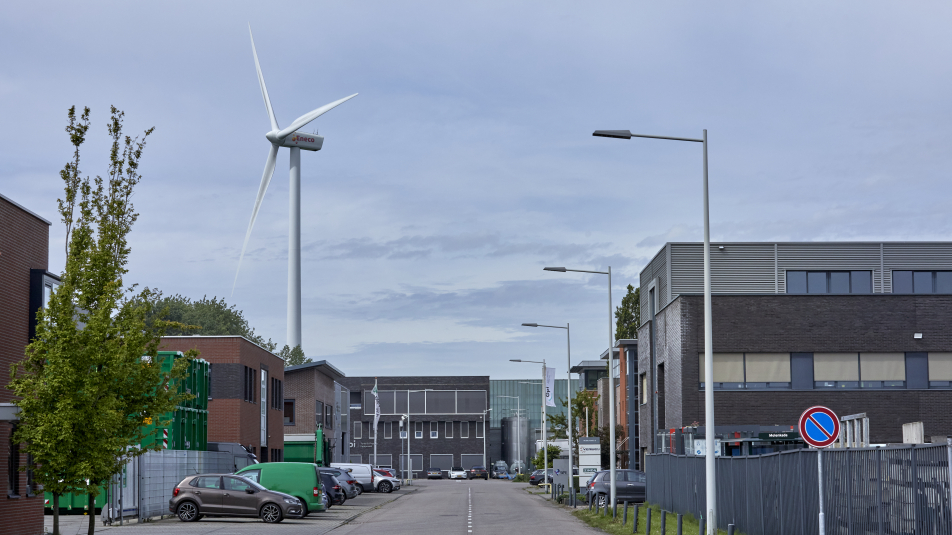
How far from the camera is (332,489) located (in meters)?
45.8

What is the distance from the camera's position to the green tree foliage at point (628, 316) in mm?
86500

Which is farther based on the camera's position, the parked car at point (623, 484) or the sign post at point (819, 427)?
the parked car at point (623, 484)

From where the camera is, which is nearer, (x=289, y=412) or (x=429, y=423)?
(x=289, y=412)

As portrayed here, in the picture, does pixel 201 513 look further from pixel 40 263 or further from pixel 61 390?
pixel 61 390

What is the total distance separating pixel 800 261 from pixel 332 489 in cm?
2616

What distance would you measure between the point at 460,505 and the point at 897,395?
772 inches

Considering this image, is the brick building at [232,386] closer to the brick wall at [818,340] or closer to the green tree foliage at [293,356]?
the brick wall at [818,340]

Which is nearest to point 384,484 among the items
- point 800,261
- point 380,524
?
point 800,261

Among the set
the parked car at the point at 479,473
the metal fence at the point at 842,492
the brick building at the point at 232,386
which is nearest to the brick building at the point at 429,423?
the parked car at the point at 479,473

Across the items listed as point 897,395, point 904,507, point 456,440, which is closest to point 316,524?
point 904,507

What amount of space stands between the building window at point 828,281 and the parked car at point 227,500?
3114cm

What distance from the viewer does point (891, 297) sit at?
46969mm

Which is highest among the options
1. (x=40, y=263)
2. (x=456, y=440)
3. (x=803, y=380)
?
(x=40, y=263)

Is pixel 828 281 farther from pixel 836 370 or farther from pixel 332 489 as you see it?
pixel 332 489
